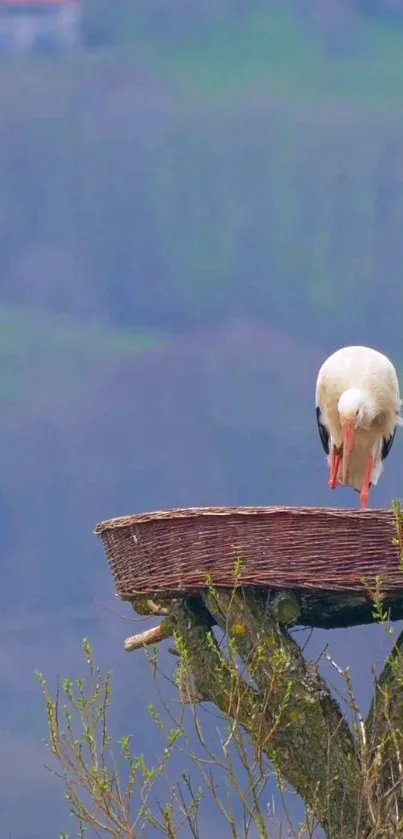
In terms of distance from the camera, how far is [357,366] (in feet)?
25.5

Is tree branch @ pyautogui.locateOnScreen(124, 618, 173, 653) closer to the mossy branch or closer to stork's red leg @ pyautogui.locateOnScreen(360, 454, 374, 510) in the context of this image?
the mossy branch

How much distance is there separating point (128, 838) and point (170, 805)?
0.16m

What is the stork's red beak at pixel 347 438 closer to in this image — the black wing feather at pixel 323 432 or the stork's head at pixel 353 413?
the stork's head at pixel 353 413

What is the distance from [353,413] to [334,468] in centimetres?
52

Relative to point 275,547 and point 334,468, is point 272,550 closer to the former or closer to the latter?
point 275,547

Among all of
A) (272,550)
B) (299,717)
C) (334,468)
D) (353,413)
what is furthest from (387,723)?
(334,468)

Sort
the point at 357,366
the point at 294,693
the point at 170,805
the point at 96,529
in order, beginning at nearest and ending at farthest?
the point at 170,805
the point at 294,693
the point at 96,529
the point at 357,366

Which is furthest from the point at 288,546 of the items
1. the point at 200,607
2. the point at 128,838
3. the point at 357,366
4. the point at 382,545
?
the point at 357,366

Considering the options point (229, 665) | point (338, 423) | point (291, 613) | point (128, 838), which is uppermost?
point (338, 423)

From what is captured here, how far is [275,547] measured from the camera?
16.8 feet

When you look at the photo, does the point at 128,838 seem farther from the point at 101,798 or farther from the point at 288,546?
the point at 288,546

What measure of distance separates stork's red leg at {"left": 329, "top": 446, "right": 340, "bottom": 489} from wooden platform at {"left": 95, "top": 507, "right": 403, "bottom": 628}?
245 centimetres

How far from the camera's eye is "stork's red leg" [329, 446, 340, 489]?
7.86 metres

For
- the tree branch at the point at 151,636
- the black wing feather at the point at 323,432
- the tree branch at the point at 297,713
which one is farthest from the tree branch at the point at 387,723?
the black wing feather at the point at 323,432
